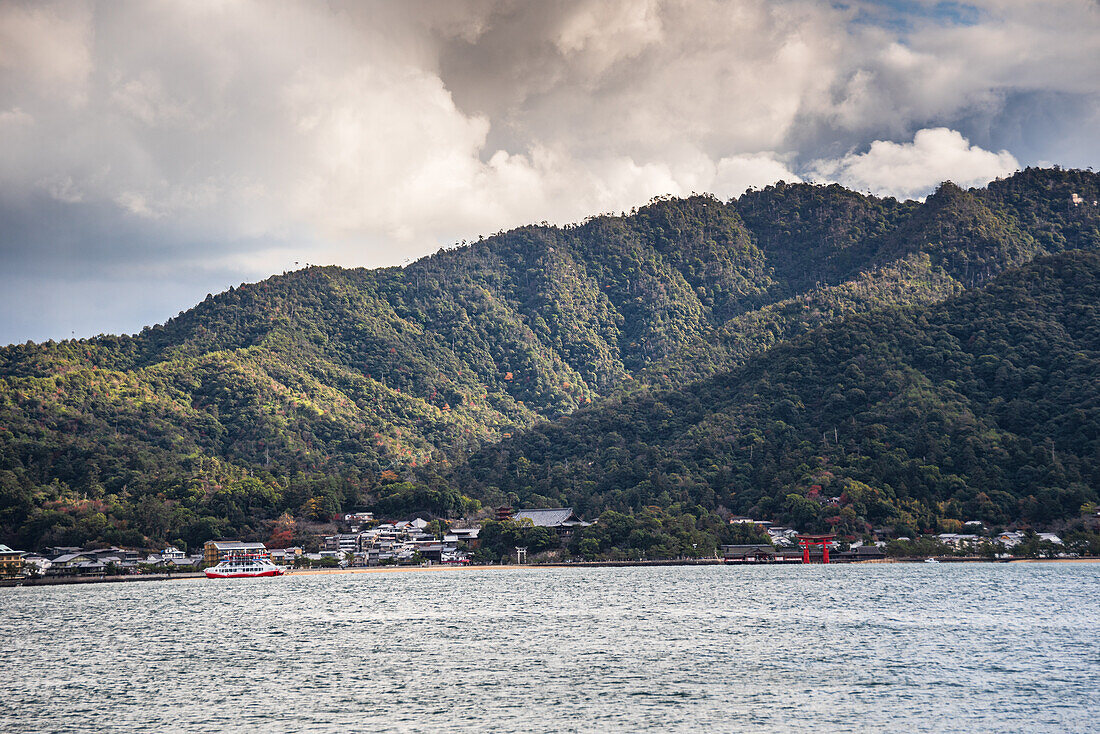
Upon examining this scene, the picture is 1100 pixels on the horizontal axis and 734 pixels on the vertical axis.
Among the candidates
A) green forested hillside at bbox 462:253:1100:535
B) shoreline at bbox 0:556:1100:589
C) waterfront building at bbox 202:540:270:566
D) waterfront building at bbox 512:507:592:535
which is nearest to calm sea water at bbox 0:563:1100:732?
shoreline at bbox 0:556:1100:589

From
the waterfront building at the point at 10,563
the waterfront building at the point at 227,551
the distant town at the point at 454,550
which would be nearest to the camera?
the distant town at the point at 454,550

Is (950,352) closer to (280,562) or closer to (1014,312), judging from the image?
(1014,312)

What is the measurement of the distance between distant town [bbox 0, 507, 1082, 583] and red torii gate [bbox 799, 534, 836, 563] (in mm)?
106

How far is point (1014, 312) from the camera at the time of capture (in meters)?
139

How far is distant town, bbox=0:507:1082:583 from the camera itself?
102 meters

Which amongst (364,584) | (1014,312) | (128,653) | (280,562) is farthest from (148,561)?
(1014,312)

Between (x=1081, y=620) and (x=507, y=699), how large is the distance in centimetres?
3113

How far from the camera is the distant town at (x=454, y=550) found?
102 m

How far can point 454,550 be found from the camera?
398 feet

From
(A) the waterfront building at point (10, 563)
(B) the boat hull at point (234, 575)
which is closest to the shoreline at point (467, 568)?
(A) the waterfront building at point (10, 563)

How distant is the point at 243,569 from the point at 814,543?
6079 centimetres

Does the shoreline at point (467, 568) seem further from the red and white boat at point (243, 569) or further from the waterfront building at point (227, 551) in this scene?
the red and white boat at point (243, 569)

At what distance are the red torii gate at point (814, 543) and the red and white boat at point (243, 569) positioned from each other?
2235 inches

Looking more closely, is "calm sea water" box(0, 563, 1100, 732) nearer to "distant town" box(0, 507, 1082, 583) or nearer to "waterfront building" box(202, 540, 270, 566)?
"distant town" box(0, 507, 1082, 583)
